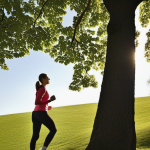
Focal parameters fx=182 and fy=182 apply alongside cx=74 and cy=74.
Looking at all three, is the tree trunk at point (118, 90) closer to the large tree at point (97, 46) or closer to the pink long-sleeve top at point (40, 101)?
the large tree at point (97, 46)

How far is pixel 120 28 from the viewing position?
6.11 m

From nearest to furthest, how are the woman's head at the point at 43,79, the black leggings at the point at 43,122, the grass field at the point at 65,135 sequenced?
the black leggings at the point at 43,122 < the woman's head at the point at 43,79 < the grass field at the point at 65,135

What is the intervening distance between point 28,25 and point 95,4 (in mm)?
4996

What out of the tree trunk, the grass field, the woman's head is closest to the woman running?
the woman's head

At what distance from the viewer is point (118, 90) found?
218 inches

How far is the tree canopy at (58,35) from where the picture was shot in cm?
995

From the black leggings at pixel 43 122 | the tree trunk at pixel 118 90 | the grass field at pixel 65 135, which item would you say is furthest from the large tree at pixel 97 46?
the grass field at pixel 65 135

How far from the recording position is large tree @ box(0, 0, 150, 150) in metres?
5.34

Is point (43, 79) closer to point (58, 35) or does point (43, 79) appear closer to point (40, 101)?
point (40, 101)

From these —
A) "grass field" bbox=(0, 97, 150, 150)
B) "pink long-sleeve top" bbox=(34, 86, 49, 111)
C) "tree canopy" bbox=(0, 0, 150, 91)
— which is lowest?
"grass field" bbox=(0, 97, 150, 150)

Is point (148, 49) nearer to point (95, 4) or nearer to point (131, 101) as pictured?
point (95, 4)

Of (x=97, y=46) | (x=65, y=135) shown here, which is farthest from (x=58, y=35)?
(x=65, y=135)

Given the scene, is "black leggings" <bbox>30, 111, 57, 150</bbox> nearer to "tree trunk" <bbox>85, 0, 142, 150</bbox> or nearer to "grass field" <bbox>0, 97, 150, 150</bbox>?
"tree trunk" <bbox>85, 0, 142, 150</bbox>

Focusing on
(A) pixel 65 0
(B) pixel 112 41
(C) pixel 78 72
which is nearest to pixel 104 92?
(B) pixel 112 41
